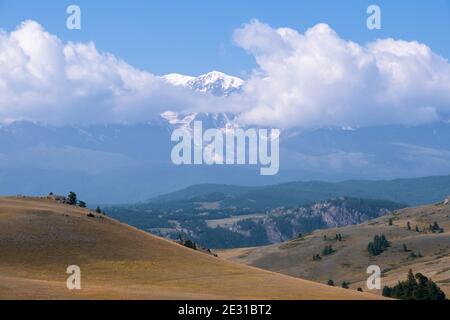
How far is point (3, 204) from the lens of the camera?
126 metres

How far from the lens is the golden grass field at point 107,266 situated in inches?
2891

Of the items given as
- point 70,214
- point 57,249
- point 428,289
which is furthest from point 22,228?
point 428,289

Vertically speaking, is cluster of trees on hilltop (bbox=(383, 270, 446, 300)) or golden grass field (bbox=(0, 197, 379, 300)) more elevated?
golden grass field (bbox=(0, 197, 379, 300))

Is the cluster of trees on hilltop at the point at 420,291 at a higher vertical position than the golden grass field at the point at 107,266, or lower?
lower

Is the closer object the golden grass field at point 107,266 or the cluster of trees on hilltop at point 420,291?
the golden grass field at point 107,266

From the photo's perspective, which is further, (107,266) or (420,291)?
(420,291)

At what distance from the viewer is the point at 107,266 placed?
9694 centimetres

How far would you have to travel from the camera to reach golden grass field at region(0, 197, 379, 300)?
73.4 metres

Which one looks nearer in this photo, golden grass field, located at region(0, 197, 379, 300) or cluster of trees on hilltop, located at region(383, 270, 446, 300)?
golden grass field, located at region(0, 197, 379, 300)

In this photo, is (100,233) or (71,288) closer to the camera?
(71,288)

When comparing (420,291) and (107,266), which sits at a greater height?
(107,266)
